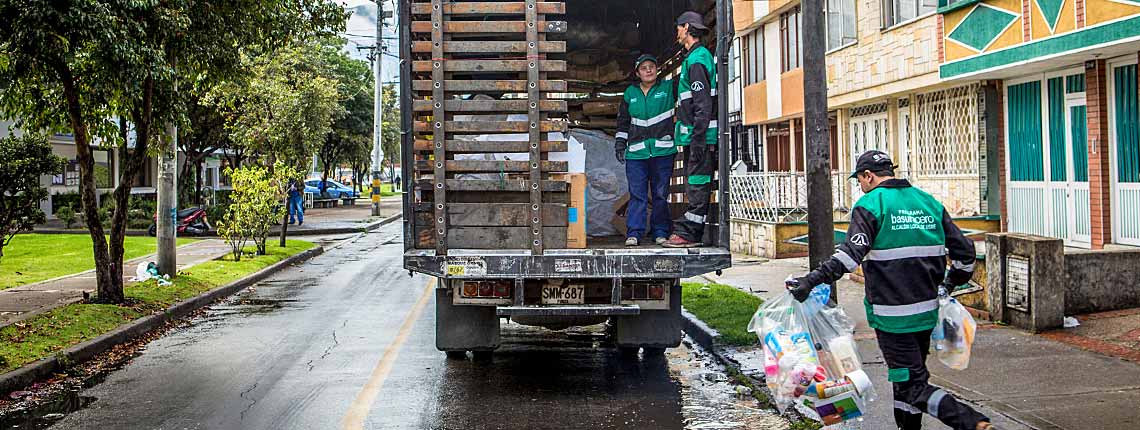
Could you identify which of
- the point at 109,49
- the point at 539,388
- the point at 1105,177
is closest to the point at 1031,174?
the point at 1105,177

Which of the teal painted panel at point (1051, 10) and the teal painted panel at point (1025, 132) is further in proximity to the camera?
the teal painted panel at point (1025, 132)

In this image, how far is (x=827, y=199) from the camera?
8.63 m

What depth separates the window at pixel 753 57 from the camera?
1143 inches

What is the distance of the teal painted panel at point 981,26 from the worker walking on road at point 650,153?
839cm

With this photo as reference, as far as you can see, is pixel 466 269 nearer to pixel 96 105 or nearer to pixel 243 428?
pixel 243 428

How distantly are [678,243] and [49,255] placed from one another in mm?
17834

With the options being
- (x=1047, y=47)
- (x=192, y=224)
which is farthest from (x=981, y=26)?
(x=192, y=224)

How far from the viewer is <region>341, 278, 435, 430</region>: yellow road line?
7117 mm

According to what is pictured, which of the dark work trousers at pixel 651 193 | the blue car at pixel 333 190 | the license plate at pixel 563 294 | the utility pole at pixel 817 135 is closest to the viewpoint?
the license plate at pixel 563 294

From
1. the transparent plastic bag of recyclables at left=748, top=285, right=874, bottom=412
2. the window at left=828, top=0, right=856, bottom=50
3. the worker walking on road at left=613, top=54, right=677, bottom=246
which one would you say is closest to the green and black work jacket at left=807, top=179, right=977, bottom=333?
the transparent plastic bag of recyclables at left=748, top=285, right=874, bottom=412

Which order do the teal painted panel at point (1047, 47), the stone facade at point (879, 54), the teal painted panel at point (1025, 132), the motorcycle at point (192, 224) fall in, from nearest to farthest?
the teal painted panel at point (1047, 47), the teal painted panel at point (1025, 132), the stone facade at point (879, 54), the motorcycle at point (192, 224)

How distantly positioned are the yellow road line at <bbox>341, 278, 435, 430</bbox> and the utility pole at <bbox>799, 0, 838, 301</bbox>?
375 centimetres

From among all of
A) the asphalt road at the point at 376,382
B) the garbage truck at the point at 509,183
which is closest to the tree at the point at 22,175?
the asphalt road at the point at 376,382

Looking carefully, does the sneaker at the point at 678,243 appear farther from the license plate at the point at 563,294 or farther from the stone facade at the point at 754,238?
the stone facade at the point at 754,238
